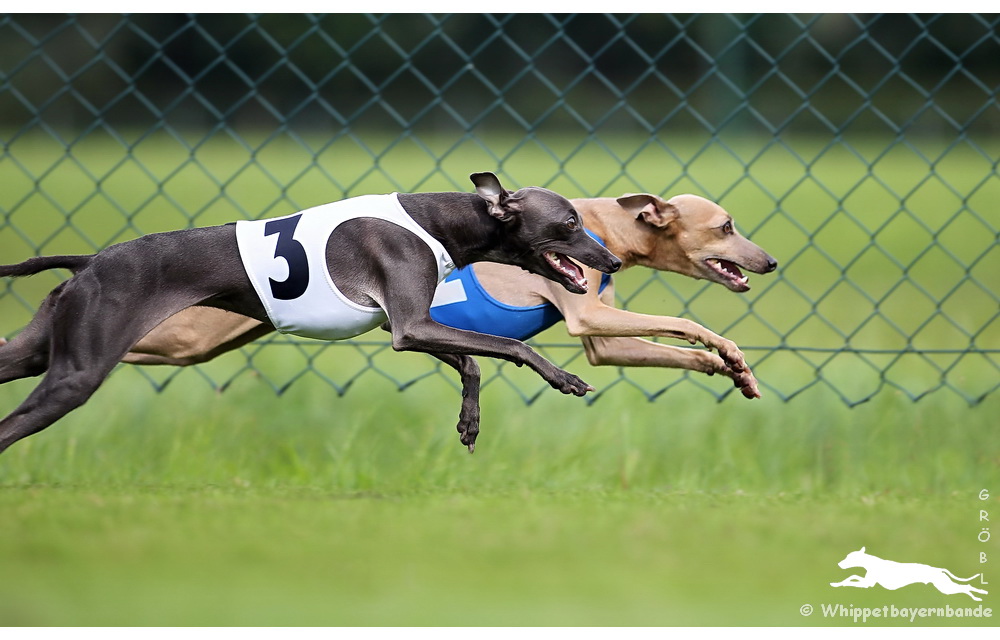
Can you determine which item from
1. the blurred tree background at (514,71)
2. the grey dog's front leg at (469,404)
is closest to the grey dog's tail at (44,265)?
the grey dog's front leg at (469,404)

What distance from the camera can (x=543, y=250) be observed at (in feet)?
8.48

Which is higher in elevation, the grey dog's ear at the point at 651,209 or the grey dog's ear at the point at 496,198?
the grey dog's ear at the point at 651,209

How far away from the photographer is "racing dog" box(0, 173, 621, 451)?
2477mm

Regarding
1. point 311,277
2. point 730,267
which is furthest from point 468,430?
point 730,267

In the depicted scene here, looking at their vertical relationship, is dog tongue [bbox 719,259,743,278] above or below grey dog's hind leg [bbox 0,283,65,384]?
above

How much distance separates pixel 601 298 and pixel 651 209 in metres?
0.30

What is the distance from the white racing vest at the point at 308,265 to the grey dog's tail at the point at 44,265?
44 cm

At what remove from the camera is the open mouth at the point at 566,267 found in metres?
2.60

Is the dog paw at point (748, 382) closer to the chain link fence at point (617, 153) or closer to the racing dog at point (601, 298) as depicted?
the racing dog at point (601, 298)

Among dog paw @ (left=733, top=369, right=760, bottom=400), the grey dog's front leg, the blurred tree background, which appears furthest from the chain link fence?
the grey dog's front leg

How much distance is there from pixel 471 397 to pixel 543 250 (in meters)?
0.45

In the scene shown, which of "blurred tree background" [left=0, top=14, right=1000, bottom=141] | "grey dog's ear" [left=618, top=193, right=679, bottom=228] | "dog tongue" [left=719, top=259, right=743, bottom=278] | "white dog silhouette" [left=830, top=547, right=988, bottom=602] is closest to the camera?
"white dog silhouette" [left=830, top=547, right=988, bottom=602]

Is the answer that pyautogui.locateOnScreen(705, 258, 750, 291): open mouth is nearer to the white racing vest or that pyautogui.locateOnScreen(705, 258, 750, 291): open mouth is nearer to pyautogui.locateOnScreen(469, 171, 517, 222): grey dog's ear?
pyautogui.locateOnScreen(469, 171, 517, 222): grey dog's ear

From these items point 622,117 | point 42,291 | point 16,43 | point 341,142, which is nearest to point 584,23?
point 622,117
